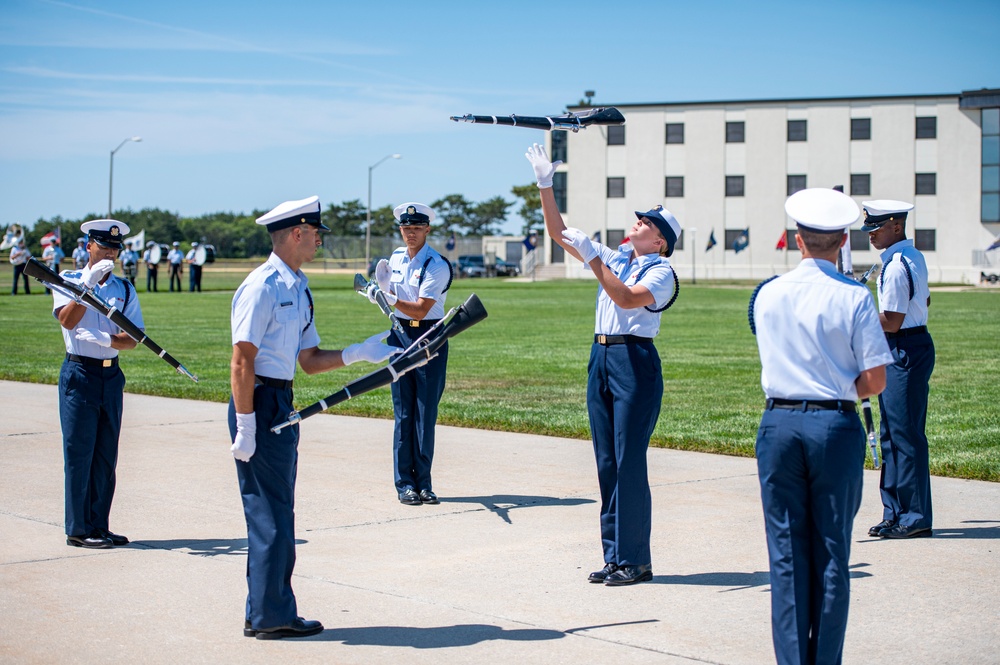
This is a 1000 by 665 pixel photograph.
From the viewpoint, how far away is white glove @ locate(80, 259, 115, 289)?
24.3ft

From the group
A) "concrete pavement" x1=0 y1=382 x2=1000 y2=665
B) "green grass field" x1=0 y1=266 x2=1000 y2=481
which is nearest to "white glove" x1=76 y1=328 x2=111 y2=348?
"concrete pavement" x1=0 y1=382 x2=1000 y2=665

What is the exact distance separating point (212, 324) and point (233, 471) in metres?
19.7

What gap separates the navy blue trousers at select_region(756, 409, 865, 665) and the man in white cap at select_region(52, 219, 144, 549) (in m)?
4.29

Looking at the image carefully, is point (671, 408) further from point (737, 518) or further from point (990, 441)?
point (737, 518)

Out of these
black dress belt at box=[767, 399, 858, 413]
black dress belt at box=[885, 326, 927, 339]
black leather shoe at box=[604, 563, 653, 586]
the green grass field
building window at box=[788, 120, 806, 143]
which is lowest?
black leather shoe at box=[604, 563, 653, 586]

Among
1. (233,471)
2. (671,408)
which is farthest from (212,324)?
(233,471)

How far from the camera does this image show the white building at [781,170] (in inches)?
2970

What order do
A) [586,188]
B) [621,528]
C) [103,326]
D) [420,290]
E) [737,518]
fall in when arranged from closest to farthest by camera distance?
[621,528] < [103,326] < [737,518] < [420,290] < [586,188]

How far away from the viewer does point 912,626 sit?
5641mm

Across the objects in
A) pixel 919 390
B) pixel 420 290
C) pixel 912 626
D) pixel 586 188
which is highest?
pixel 586 188

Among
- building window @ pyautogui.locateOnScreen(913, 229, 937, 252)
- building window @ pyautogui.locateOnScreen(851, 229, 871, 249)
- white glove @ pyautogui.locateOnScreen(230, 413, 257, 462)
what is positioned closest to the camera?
white glove @ pyautogui.locateOnScreen(230, 413, 257, 462)

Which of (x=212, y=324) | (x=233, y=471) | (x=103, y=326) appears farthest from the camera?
(x=212, y=324)

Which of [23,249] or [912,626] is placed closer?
[912,626]

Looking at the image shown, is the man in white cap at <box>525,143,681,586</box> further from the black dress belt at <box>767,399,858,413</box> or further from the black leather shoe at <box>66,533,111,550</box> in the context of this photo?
the black leather shoe at <box>66,533,111,550</box>
